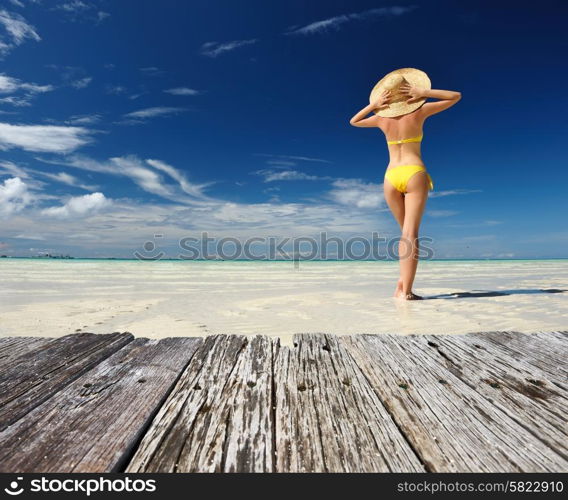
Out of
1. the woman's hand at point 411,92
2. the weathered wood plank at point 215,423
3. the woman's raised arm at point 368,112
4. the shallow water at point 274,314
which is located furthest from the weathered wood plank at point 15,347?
the woman's hand at point 411,92

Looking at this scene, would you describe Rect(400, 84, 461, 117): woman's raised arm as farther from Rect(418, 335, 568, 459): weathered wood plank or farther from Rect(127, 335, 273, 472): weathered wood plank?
Rect(127, 335, 273, 472): weathered wood plank

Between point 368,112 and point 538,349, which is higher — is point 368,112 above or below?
above

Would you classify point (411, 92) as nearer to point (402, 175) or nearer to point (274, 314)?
point (402, 175)

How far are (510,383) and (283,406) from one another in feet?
3.89

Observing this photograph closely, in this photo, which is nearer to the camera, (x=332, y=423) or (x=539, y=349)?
(x=332, y=423)

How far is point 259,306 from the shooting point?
20.9 ft

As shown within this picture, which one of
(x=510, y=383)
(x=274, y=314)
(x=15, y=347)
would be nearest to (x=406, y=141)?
(x=274, y=314)

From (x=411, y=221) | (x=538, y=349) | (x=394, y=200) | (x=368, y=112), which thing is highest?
(x=368, y=112)

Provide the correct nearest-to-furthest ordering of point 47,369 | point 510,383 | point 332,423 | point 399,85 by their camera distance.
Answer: point 332,423 → point 510,383 → point 47,369 → point 399,85

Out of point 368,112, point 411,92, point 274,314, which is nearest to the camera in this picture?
point 274,314

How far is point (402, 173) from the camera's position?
639 cm

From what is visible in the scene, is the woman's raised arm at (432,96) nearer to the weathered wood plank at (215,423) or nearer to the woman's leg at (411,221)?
the woman's leg at (411,221)

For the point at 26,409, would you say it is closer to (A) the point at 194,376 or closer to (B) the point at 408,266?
(A) the point at 194,376
